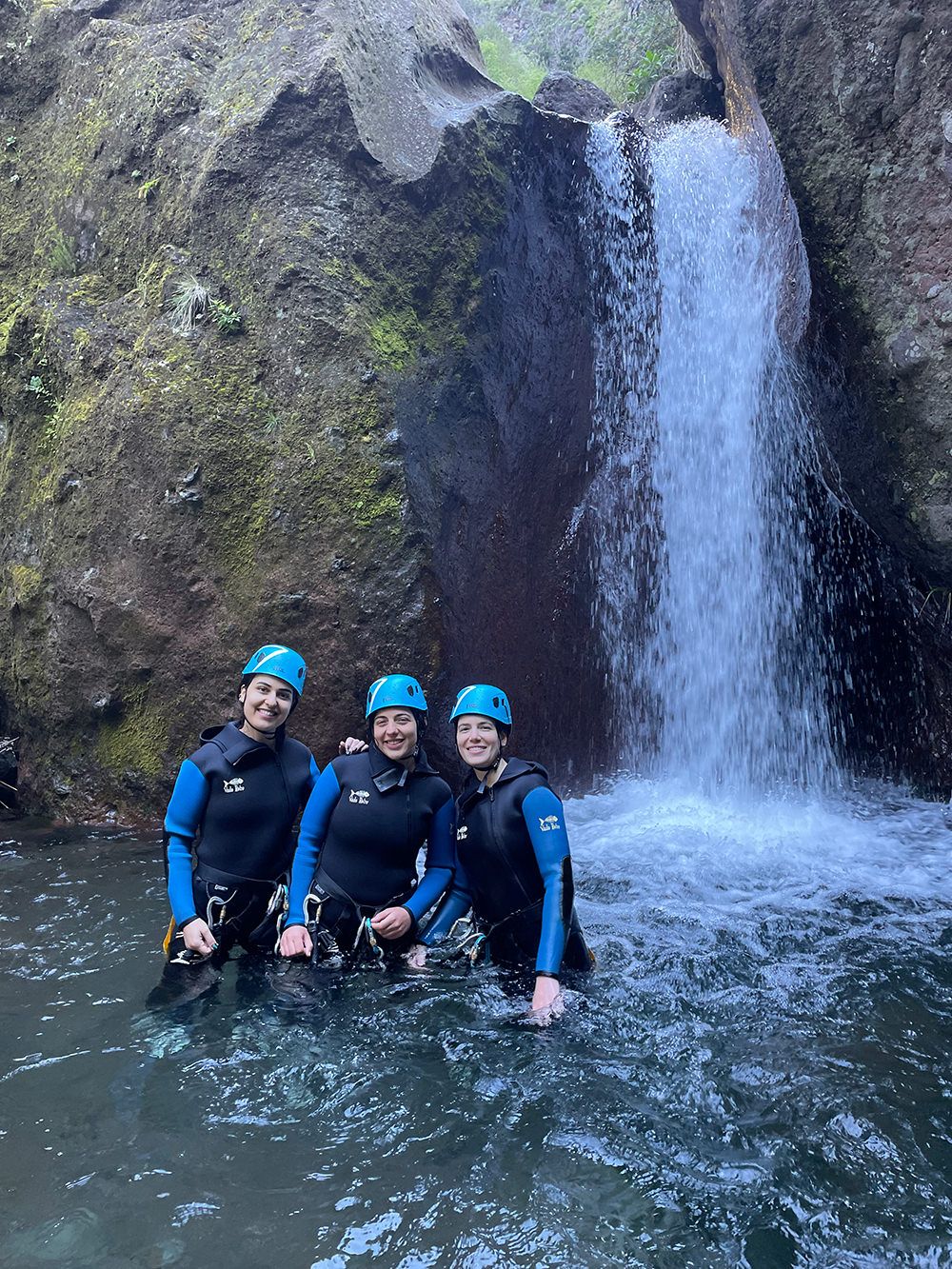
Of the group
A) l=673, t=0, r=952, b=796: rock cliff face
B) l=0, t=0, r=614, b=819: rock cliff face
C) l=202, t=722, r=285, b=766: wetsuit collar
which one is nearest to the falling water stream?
l=202, t=722, r=285, b=766: wetsuit collar

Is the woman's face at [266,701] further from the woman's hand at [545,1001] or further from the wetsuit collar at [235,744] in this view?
the woman's hand at [545,1001]

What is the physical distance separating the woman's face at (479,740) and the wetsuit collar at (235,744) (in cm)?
94

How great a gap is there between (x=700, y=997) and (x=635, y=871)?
197 centimetres

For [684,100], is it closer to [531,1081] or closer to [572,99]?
[572,99]

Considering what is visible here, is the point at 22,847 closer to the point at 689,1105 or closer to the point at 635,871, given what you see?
the point at 635,871

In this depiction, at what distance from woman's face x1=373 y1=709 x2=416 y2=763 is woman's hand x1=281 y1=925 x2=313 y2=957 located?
0.83 metres

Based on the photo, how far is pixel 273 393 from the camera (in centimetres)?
693

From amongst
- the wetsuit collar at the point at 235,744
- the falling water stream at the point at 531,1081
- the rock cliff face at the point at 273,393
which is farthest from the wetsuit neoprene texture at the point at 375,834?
the rock cliff face at the point at 273,393

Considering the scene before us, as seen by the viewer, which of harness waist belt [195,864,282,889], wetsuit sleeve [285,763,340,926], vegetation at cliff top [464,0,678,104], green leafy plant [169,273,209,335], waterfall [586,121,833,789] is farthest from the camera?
vegetation at cliff top [464,0,678,104]

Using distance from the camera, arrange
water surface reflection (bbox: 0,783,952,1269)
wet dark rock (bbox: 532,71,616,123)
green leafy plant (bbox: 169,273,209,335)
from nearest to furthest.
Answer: water surface reflection (bbox: 0,783,952,1269)
green leafy plant (bbox: 169,273,209,335)
wet dark rock (bbox: 532,71,616,123)

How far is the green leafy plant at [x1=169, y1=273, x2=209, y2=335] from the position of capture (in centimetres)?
711

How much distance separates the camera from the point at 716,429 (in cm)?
864

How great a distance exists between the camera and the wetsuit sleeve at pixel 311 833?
415 centimetres

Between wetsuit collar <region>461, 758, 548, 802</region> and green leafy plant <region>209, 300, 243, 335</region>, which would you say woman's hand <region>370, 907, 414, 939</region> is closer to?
wetsuit collar <region>461, 758, 548, 802</region>
